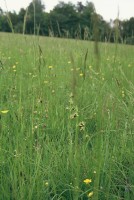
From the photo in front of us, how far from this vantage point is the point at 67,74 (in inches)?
100

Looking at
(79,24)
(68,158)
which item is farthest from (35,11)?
(79,24)

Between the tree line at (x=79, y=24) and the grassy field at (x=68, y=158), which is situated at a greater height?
the tree line at (x=79, y=24)

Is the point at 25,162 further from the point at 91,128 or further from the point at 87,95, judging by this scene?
the point at 87,95

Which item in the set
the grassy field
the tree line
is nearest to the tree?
the tree line

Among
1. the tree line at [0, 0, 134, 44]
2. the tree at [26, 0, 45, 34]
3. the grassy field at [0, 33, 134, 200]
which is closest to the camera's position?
the tree line at [0, 0, 134, 44]

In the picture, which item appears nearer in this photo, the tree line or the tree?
the tree line

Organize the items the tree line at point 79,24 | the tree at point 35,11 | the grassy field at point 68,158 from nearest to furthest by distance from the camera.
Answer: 1. the tree line at point 79,24
2. the grassy field at point 68,158
3. the tree at point 35,11

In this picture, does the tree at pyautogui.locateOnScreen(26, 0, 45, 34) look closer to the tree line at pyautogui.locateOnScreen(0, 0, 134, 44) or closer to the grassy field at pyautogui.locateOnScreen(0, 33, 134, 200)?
the tree line at pyautogui.locateOnScreen(0, 0, 134, 44)

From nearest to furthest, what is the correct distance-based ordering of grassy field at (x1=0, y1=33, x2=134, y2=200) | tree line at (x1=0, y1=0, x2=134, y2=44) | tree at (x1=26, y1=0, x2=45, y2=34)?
tree line at (x1=0, y1=0, x2=134, y2=44), grassy field at (x1=0, y1=33, x2=134, y2=200), tree at (x1=26, y1=0, x2=45, y2=34)

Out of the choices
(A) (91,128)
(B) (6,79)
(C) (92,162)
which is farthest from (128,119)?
(B) (6,79)

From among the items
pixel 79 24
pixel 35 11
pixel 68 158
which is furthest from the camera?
pixel 79 24

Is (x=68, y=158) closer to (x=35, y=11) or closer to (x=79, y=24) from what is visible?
(x=35, y=11)

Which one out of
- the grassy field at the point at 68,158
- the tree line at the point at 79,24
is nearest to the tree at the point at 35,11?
the tree line at the point at 79,24

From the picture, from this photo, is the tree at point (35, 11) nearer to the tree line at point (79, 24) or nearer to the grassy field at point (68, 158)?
the tree line at point (79, 24)
